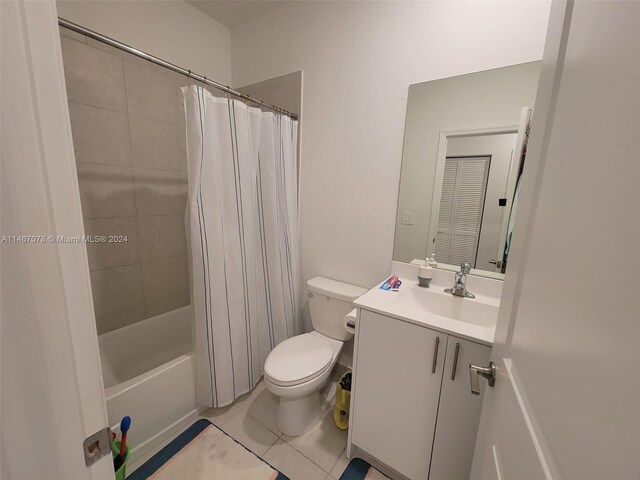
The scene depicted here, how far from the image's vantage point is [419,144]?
1437 mm

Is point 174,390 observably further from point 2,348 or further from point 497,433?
point 497,433

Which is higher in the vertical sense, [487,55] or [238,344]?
[487,55]

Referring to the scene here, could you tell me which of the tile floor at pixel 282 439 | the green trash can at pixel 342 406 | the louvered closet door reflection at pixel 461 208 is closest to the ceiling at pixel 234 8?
the louvered closet door reflection at pixel 461 208

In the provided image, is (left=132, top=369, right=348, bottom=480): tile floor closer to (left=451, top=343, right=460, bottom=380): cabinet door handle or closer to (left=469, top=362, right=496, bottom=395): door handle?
(left=451, top=343, right=460, bottom=380): cabinet door handle

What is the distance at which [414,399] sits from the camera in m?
1.08

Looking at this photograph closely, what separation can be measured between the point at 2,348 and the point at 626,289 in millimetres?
780

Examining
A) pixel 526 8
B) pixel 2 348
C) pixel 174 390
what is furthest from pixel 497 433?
pixel 526 8

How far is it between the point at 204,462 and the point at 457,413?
1220mm

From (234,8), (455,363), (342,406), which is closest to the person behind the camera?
(455,363)

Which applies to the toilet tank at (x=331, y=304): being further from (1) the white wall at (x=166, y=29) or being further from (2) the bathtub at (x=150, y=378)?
(1) the white wall at (x=166, y=29)

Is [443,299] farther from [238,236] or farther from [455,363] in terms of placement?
[238,236]

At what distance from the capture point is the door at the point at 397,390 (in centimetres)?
104

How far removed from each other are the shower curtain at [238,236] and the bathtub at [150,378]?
108 millimetres

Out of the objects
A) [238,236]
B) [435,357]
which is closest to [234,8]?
[238,236]
